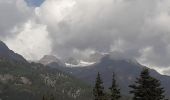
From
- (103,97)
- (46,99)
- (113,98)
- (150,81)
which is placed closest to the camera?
(150,81)

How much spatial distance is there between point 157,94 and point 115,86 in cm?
1101

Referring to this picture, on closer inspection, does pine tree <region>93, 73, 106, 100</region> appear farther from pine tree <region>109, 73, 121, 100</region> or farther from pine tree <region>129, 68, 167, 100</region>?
pine tree <region>129, 68, 167, 100</region>

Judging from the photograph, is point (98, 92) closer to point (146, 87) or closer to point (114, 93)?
point (114, 93)

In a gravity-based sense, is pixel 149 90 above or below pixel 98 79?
below

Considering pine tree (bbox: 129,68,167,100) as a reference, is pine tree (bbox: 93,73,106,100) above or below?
above

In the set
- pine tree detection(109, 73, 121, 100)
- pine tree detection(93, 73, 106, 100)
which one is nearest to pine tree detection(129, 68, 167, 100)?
pine tree detection(109, 73, 121, 100)

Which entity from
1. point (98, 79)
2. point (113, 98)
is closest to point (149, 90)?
point (113, 98)

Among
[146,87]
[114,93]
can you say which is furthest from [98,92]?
[146,87]

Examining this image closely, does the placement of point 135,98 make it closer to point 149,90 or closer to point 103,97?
point 149,90

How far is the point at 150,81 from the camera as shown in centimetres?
4244

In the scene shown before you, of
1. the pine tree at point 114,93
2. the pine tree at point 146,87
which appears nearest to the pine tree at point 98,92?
the pine tree at point 114,93

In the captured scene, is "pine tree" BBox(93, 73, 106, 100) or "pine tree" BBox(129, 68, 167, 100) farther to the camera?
"pine tree" BBox(93, 73, 106, 100)

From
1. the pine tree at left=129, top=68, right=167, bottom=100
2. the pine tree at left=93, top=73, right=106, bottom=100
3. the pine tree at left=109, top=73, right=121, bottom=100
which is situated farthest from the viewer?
the pine tree at left=93, top=73, right=106, bottom=100

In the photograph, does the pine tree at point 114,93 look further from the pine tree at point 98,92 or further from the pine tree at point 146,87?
the pine tree at point 146,87
